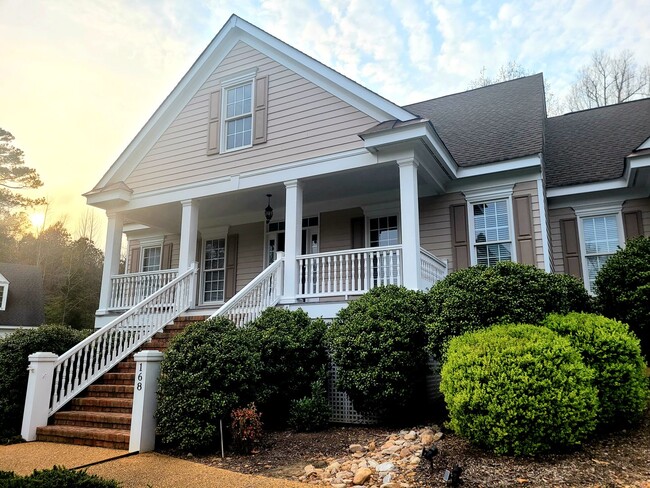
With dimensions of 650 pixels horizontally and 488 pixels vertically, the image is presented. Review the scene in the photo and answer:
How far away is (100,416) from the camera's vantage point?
643 cm

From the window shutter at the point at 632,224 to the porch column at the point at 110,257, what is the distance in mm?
11528

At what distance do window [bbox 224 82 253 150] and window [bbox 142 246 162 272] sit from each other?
5645 millimetres

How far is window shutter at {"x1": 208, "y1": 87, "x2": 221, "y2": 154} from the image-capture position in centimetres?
1045

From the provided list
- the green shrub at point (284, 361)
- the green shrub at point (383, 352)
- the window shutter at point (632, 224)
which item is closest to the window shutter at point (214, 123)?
the green shrub at point (284, 361)

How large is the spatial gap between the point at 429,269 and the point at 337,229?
3224 mm

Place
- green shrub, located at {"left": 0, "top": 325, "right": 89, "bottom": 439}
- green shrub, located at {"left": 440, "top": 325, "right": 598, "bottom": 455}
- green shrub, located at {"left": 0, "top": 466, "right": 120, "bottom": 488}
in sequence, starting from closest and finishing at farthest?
green shrub, located at {"left": 0, "top": 466, "right": 120, "bottom": 488} < green shrub, located at {"left": 440, "top": 325, "right": 598, "bottom": 455} < green shrub, located at {"left": 0, "top": 325, "right": 89, "bottom": 439}

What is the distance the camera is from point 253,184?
384 inches

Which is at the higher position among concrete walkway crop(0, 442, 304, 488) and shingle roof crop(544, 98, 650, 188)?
shingle roof crop(544, 98, 650, 188)

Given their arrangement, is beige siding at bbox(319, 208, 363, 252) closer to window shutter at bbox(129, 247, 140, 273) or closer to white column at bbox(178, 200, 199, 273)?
white column at bbox(178, 200, 199, 273)

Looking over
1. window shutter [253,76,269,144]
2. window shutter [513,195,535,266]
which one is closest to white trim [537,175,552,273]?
window shutter [513,195,535,266]

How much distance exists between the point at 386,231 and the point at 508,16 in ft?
20.7

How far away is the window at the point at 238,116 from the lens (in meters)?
10.3

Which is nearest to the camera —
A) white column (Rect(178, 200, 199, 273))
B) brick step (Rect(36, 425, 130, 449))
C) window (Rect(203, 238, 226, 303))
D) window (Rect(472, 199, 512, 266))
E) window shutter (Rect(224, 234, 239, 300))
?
brick step (Rect(36, 425, 130, 449))

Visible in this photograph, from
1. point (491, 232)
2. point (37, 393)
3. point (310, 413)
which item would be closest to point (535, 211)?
point (491, 232)
